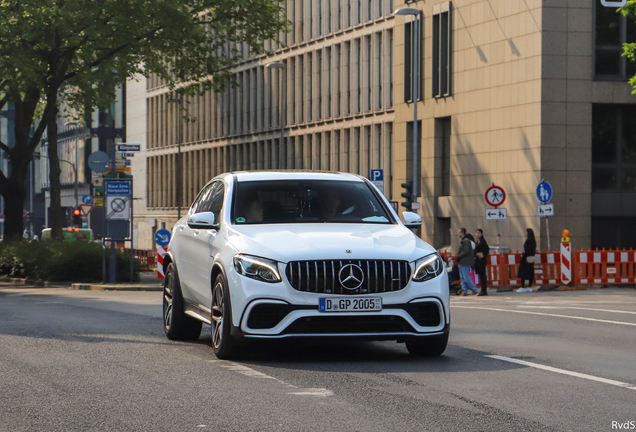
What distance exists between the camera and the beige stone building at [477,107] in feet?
137

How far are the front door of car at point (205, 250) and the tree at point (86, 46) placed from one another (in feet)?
74.1

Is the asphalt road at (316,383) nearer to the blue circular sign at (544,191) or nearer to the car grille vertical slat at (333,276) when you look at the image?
the car grille vertical slat at (333,276)

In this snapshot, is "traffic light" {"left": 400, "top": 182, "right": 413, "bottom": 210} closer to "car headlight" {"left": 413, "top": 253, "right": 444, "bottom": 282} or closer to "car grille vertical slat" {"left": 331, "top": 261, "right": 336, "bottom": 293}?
"car headlight" {"left": 413, "top": 253, "right": 444, "bottom": 282}

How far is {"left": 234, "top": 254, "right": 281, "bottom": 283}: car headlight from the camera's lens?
10.2 metres

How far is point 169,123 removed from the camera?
273 ft

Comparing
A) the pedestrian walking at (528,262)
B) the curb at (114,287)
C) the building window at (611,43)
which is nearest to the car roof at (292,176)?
the pedestrian walking at (528,262)

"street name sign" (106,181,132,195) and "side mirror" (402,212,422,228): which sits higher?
"street name sign" (106,181,132,195)

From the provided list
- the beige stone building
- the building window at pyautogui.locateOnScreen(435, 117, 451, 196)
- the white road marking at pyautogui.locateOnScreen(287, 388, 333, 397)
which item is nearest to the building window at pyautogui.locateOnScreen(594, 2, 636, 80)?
the beige stone building

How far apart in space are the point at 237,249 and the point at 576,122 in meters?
33.1

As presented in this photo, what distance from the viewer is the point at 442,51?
48312 mm

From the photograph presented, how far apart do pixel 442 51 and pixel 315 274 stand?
39.1 meters

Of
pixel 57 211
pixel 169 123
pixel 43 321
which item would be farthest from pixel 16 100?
pixel 169 123

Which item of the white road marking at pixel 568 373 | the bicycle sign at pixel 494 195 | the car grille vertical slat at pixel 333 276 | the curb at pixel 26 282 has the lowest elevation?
the curb at pixel 26 282

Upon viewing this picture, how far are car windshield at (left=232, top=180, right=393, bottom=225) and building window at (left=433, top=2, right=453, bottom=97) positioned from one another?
36682 mm
